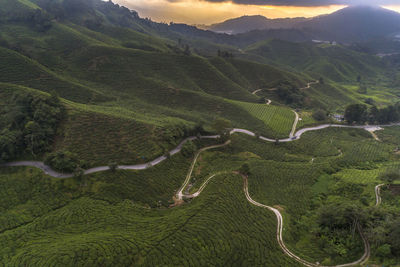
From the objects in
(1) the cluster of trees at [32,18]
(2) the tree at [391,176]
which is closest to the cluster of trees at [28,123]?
(2) the tree at [391,176]

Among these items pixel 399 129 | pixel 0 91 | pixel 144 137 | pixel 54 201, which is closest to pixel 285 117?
pixel 399 129

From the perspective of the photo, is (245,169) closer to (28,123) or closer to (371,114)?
(28,123)

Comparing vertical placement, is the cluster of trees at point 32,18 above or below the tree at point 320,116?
above

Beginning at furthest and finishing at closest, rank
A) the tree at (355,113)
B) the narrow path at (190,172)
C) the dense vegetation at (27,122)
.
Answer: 1. the tree at (355,113)
2. the dense vegetation at (27,122)
3. the narrow path at (190,172)

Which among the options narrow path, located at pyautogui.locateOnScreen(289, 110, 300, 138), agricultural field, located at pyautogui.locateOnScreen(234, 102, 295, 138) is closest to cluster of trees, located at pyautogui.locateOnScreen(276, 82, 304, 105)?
narrow path, located at pyautogui.locateOnScreen(289, 110, 300, 138)

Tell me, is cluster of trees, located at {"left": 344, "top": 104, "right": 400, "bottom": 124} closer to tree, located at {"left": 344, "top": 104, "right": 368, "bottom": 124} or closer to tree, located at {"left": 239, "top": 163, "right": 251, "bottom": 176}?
tree, located at {"left": 344, "top": 104, "right": 368, "bottom": 124}

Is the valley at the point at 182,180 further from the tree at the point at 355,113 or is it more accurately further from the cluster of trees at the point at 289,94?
the cluster of trees at the point at 289,94

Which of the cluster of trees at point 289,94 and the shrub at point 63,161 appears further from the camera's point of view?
the cluster of trees at point 289,94

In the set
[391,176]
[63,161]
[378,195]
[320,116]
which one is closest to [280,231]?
[378,195]
